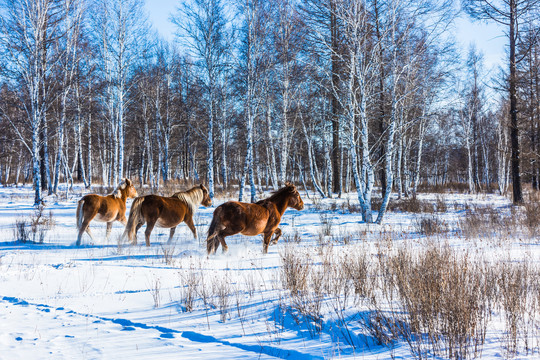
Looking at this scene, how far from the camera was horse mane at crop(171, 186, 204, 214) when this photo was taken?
8.24m

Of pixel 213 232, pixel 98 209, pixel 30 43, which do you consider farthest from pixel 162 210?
pixel 30 43

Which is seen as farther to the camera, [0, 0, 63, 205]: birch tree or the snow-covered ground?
[0, 0, 63, 205]: birch tree

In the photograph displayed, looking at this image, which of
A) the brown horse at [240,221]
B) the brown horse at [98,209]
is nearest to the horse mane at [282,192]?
the brown horse at [240,221]

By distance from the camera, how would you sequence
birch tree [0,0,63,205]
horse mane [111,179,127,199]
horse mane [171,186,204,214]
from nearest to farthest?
horse mane [171,186,204,214] < horse mane [111,179,127,199] < birch tree [0,0,63,205]

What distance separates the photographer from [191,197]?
8383 millimetres

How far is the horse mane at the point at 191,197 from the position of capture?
8.24 metres

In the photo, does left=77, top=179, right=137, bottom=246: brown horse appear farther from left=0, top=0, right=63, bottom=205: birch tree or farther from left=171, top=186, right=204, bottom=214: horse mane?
left=0, top=0, right=63, bottom=205: birch tree

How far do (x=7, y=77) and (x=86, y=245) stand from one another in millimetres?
11606

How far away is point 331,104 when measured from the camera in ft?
66.5

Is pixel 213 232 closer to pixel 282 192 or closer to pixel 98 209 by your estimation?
pixel 282 192

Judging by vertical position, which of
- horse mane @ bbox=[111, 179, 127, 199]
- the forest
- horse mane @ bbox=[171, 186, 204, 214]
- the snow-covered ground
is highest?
the forest

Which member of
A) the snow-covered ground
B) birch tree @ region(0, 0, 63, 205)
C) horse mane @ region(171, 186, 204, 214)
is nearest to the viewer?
the snow-covered ground

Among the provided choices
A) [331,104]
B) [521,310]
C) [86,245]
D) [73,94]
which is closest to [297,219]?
[86,245]

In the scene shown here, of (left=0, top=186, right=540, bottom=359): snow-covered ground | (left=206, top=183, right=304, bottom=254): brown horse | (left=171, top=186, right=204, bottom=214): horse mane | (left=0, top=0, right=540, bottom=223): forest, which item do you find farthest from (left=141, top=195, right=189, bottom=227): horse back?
(left=0, top=0, right=540, bottom=223): forest
